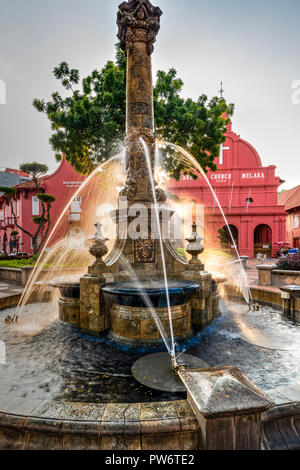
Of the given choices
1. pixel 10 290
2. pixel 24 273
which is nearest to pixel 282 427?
pixel 10 290

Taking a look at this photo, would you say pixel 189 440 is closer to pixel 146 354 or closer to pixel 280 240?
pixel 146 354

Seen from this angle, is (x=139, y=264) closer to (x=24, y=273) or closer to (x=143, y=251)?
(x=143, y=251)

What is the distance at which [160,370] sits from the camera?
11.0 ft

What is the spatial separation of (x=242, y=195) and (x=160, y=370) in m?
26.9

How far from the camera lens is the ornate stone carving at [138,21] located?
704 cm

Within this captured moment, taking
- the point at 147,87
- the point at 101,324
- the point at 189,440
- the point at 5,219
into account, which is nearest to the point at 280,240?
the point at 147,87

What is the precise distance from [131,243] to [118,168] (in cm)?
1105

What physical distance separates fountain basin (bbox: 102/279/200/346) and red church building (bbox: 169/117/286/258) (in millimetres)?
22249

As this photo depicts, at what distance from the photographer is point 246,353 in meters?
3.96

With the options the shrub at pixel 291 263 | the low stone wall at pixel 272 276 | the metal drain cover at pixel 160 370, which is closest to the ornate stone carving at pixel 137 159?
the metal drain cover at pixel 160 370

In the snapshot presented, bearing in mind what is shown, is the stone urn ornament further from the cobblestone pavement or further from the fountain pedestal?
the cobblestone pavement

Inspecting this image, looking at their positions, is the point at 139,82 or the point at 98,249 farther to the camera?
the point at 139,82

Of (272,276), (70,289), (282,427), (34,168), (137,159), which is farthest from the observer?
(34,168)

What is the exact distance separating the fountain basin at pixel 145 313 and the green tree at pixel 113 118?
1034 centimetres
